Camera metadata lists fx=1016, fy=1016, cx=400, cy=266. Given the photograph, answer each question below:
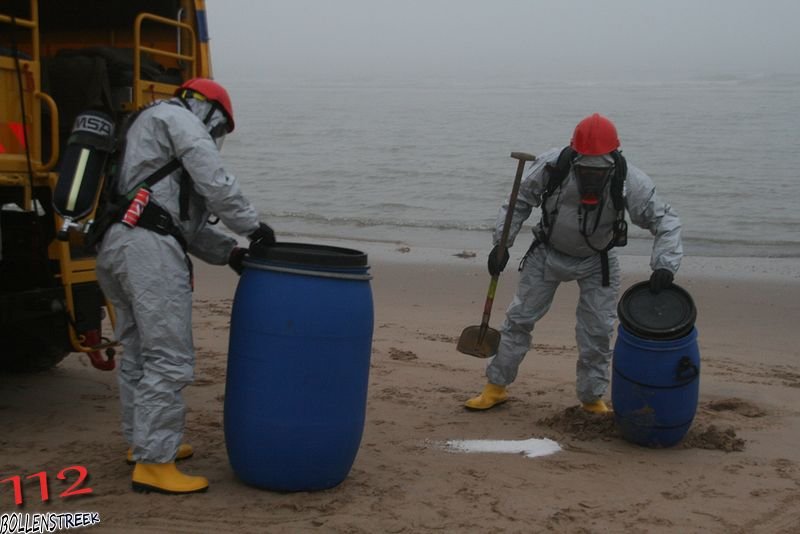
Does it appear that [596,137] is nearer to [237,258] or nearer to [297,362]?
[237,258]

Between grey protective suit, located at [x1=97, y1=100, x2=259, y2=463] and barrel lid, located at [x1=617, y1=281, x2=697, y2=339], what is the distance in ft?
7.05

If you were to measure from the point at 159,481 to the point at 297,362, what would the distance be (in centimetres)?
79

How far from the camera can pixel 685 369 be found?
5.16m

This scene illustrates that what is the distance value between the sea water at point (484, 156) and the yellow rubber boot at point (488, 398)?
26.6 ft

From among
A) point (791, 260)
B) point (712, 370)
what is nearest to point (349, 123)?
point (791, 260)

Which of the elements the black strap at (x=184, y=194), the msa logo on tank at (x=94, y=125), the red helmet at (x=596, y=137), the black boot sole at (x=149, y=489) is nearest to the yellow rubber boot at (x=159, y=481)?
the black boot sole at (x=149, y=489)

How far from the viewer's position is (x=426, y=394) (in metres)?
6.39

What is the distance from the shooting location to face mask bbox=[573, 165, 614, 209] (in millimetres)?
5469

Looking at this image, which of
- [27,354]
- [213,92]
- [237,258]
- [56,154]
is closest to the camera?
[213,92]

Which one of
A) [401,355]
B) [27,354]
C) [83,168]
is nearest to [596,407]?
[401,355]

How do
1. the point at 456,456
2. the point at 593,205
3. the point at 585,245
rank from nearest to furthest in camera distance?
the point at 456,456 → the point at 593,205 → the point at 585,245

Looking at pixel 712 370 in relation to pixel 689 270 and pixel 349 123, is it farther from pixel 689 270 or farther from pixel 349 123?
pixel 349 123

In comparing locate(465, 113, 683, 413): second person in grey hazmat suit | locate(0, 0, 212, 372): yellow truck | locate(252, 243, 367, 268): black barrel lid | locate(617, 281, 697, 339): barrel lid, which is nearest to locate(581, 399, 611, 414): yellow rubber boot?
locate(465, 113, 683, 413): second person in grey hazmat suit

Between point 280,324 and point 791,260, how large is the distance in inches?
444
